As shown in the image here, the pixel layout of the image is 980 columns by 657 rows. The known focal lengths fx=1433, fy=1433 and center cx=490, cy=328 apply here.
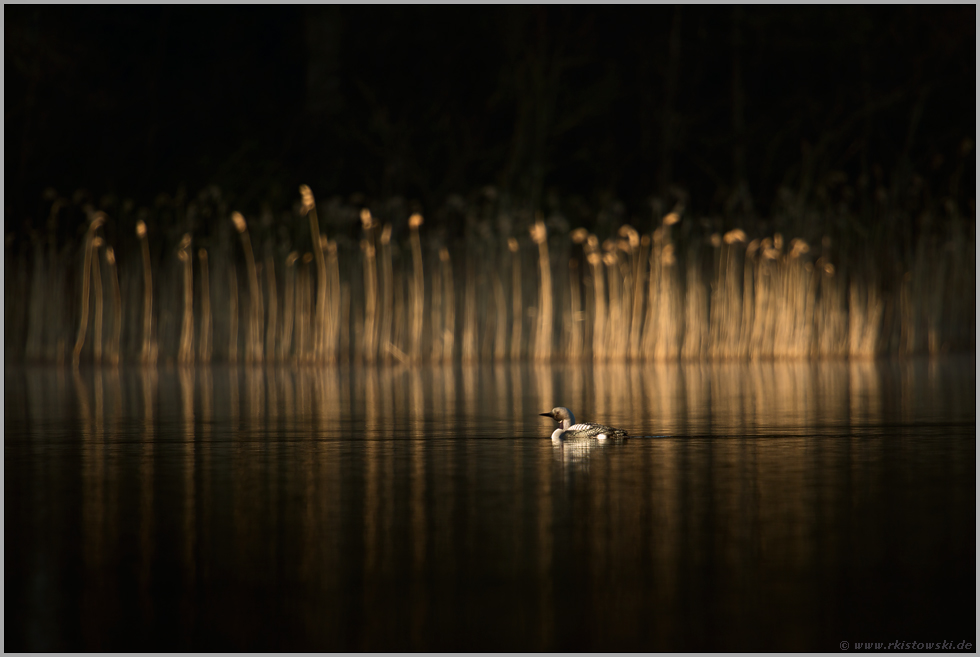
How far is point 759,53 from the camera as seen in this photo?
1895cm

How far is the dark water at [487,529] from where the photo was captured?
9.54 feet

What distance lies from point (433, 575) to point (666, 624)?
0.65 m

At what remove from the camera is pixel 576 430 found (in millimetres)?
5734

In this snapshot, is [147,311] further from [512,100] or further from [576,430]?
[512,100]

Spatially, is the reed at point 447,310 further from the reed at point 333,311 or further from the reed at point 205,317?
the reed at point 205,317

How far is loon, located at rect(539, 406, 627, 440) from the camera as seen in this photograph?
5723 mm

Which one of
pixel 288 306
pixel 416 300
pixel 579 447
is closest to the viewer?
pixel 579 447

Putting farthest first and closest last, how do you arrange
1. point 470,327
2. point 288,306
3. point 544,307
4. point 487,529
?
point 544,307
point 470,327
point 288,306
point 487,529

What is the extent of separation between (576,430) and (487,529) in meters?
1.93

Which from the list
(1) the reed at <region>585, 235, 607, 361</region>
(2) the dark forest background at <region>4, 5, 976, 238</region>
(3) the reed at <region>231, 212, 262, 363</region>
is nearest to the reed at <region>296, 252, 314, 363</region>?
(3) the reed at <region>231, 212, 262, 363</region>

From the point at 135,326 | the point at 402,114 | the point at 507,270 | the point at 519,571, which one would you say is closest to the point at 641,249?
the point at 507,270

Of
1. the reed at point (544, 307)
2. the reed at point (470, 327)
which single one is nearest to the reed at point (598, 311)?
the reed at point (544, 307)

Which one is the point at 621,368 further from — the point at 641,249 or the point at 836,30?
the point at 836,30

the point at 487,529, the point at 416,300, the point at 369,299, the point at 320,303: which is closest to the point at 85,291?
the point at 320,303
